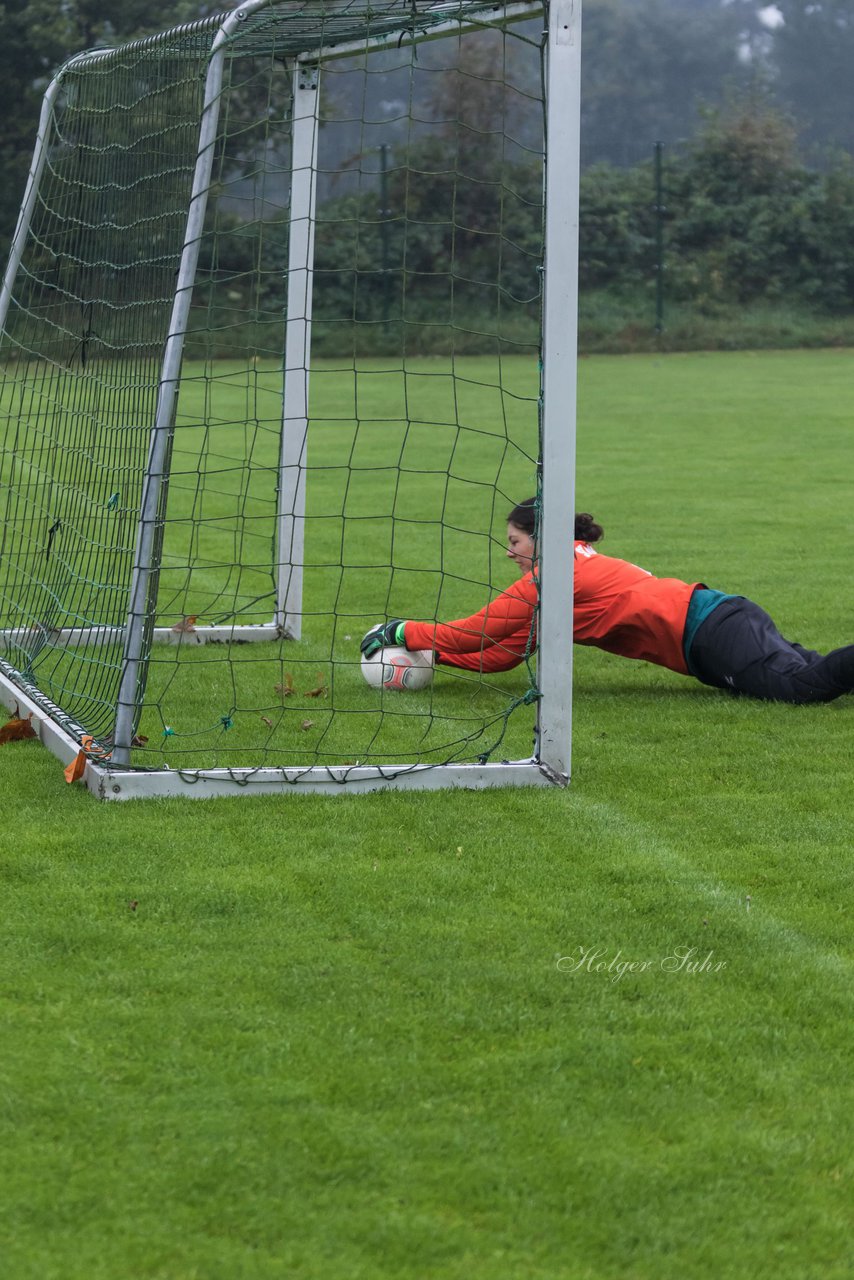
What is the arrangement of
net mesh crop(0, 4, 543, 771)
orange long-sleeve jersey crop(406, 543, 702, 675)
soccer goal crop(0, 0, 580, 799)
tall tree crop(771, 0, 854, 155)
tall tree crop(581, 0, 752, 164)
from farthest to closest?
tall tree crop(771, 0, 854, 155) < tall tree crop(581, 0, 752, 164) < orange long-sleeve jersey crop(406, 543, 702, 675) < net mesh crop(0, 4, 543, 771) < soccer goal crop(0, 0, 580, 799)

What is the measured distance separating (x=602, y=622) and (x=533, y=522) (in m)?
0.55

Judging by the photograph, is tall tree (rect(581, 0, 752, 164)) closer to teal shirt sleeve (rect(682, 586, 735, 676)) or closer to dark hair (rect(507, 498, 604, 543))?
dark hair (rect(507, 498, 604, 543))

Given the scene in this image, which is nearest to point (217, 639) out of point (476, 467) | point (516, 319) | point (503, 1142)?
point (503, 1142)

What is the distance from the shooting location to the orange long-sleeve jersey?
235 inches

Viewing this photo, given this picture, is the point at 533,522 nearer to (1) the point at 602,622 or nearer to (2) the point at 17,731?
(1) the point at 602,622

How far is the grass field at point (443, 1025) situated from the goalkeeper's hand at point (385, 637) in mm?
991

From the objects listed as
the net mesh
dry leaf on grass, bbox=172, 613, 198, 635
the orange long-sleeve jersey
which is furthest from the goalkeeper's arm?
dry leaf on grass, bbox=172, 613, 198, 635

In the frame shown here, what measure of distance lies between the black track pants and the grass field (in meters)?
0.45

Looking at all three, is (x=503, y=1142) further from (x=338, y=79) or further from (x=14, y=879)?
(x=338, y=79)

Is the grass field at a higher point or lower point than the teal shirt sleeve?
lower

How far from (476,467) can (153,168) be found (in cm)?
789

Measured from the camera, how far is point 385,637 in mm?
6184

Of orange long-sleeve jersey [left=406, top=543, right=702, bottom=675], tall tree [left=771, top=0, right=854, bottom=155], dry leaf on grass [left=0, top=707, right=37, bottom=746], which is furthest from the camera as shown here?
tall tree [left=771, top=0, right=854, bottom=155]

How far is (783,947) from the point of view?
363 centimetres
